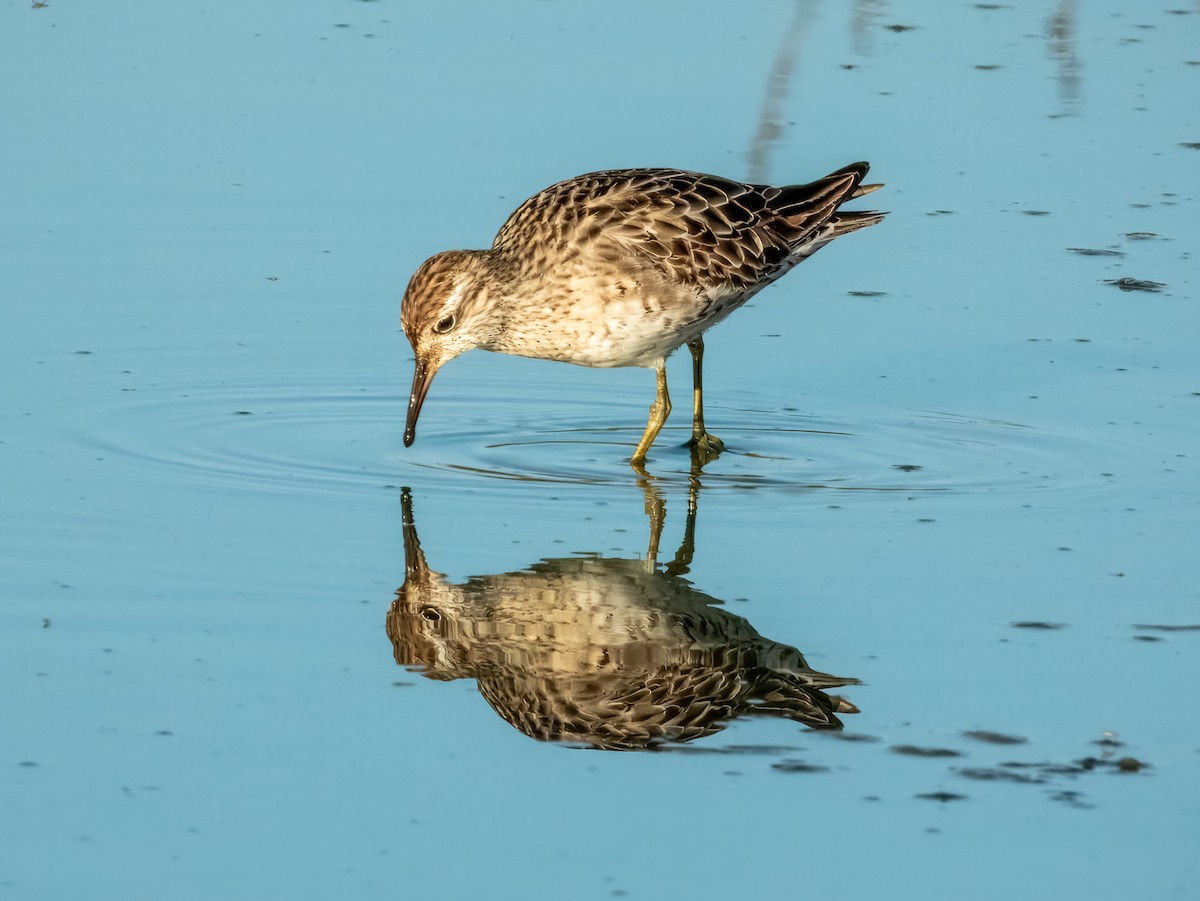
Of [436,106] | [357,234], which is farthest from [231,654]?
[436,106]

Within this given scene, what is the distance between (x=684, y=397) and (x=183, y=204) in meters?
3.72

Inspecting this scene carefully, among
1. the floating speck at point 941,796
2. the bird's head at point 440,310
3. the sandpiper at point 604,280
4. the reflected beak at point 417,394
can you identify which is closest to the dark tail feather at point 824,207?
the sandpiper at point 604,280

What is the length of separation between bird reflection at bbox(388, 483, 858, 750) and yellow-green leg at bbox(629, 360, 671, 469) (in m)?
1.71

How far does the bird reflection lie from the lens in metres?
7.08

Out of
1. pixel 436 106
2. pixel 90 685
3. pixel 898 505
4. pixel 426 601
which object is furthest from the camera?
pixel 436 106

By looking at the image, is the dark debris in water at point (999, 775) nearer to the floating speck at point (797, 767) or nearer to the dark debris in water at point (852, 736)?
the dark debris in water at point (852, 736)

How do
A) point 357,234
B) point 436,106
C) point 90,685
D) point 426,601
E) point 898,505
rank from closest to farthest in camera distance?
point 90,685, point 426,601, point 898,505, point 357,234, point 436,106

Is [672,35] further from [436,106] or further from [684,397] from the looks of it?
[684,397]

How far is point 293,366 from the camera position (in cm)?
1116

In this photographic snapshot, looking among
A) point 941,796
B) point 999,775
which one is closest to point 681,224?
point 999,775

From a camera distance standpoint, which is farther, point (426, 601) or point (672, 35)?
point (672, 35)

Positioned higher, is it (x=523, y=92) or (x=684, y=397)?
(x=523, y=92)

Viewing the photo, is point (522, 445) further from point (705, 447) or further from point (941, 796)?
point (941, 796)

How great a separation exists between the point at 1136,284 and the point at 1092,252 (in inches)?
24.5
